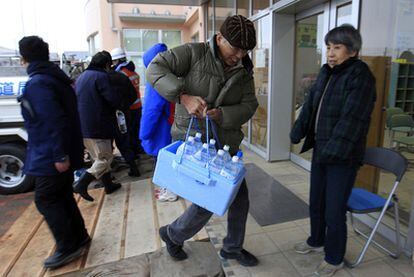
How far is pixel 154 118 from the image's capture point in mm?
2982

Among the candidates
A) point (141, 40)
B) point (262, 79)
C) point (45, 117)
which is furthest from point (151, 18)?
point (45, 117)

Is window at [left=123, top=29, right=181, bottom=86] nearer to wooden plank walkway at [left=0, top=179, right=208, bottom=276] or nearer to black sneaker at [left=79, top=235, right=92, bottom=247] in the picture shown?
wooden plank walkway at [left=0, top=179, right=208, bottom=276]

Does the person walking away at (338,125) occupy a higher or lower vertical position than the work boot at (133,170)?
higher

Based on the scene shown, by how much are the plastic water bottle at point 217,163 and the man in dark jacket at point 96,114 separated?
2101 mm

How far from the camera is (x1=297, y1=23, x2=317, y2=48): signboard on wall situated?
3980 millimetres

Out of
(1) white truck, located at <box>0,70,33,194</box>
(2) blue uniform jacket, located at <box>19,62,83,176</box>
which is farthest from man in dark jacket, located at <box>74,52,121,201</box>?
(2) blue uniform jacket, located at <box>19,62,83,176</box>

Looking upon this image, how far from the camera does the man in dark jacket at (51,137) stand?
2066mm

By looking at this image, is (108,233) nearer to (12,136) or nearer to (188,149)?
(188,149)

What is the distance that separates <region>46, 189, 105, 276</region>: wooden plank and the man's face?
1888 mm

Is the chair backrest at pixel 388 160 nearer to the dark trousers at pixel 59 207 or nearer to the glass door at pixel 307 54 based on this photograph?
the glass door at pixel 307 54

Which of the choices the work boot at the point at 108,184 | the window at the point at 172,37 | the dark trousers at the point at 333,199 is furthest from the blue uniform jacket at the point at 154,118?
the window at the point at 172,37

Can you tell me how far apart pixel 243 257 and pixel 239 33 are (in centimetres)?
157

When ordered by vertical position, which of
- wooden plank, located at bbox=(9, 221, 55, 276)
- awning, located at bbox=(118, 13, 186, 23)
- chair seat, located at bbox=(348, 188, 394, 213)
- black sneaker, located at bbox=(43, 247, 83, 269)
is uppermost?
awning, located at bbox=(118, 13, 186, 23)

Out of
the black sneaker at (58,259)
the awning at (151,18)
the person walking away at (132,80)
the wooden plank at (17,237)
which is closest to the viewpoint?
the black sneaker at (58,259)
